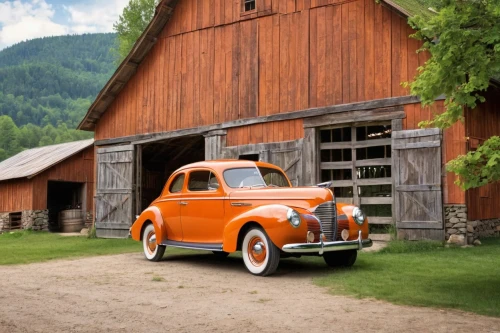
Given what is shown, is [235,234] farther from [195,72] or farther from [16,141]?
[16,141]

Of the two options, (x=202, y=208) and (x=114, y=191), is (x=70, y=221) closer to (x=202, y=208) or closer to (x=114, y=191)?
(x=114, y=191)

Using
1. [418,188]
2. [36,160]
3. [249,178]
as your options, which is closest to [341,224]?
[249,178]

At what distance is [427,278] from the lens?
26.5ft

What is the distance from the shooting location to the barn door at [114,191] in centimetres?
1852

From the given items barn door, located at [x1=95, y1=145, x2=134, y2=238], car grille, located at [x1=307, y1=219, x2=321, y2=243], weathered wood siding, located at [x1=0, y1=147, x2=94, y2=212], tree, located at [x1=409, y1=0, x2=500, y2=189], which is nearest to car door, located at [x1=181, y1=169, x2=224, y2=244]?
car grille, located at [x1=307, y1=219, x2=321, y2=243]

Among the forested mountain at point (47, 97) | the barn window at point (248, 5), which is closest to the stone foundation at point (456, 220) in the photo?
the barn window at point (248, 5)

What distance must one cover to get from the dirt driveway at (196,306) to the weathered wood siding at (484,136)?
236 inches

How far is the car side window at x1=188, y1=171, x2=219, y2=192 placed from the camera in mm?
9586

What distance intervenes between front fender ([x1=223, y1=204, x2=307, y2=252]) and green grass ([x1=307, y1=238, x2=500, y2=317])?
0.74m

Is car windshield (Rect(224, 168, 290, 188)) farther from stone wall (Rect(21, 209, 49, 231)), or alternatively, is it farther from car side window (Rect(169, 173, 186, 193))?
stone wall (Rect(21, 209, 49, 231))

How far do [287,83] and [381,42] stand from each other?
282 cm

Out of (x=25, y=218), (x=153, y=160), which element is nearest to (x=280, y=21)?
(x=153, y=160)

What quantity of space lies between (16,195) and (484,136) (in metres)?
22.3

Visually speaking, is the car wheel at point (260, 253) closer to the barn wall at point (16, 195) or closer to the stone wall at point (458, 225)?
the stone wall at point (458, 225)
